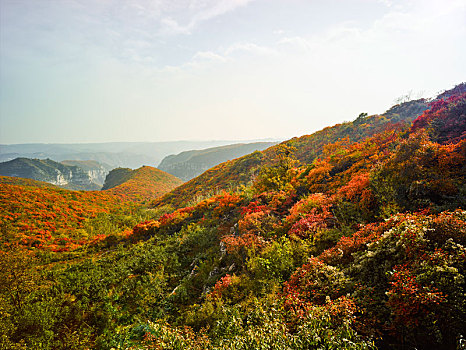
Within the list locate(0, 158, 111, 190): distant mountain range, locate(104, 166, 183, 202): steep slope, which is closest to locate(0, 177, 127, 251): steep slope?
locate(104, 166, 183, 202): steep slope

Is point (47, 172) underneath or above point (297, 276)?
above

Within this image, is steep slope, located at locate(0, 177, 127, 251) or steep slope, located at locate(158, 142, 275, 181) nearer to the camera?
steep slope, located at locate(0, 177, 127, 251)

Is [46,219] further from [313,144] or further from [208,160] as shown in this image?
[208,160]

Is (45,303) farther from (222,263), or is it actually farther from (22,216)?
(22,216)

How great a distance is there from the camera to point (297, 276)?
538 centimetres

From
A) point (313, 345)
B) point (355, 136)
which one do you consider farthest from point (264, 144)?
point (313, 345)

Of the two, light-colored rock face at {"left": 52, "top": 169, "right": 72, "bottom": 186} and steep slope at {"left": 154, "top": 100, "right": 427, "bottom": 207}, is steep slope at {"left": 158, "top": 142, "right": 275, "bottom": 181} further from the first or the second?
steep slope at {"left": 154, "top": 100, "right": 427, "bottom": 207}

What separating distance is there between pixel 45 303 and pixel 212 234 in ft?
27.3

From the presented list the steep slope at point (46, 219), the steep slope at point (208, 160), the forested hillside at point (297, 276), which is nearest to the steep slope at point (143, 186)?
the steep slope at point (46, 219)

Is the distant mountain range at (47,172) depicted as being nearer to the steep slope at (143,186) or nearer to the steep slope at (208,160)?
the steep slope at (208,160)

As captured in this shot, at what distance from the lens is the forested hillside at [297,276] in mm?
3252

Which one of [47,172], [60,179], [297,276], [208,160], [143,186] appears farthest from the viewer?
[208,160]

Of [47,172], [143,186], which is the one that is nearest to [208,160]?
[47,172]

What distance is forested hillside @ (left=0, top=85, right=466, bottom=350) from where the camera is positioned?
10.7ft
